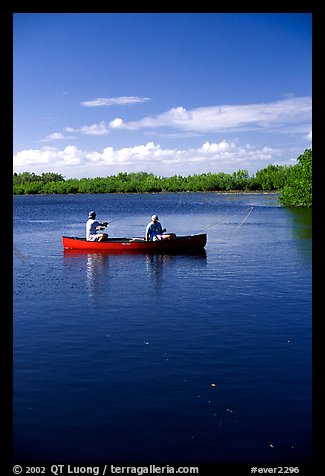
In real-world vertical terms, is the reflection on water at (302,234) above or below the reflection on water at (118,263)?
above

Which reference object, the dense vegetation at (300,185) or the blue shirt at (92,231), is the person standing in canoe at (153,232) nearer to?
the blue shirt at (92,231)

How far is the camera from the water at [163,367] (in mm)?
8547

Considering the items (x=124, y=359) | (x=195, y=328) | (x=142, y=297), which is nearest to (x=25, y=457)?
(x=124, y=359)

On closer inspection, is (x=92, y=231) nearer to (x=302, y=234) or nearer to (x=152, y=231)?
(x=152, y=231)

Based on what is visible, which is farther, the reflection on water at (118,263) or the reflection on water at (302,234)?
the reflection on water at (302,234)

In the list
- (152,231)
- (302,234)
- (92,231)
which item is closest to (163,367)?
(152,231)

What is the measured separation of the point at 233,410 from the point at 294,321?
20.0 feet

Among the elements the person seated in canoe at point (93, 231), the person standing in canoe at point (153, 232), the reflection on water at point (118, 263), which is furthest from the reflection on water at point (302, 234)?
the person seated in canoe at point (93, 231)

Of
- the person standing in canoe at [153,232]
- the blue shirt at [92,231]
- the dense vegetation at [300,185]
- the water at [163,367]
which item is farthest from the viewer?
the dense vegetation at [300,185]

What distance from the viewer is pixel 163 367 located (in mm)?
11680

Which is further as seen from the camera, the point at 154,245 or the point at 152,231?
the point at 152,231

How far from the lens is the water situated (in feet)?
28.0

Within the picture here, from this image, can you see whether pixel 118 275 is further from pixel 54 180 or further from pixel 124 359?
pixel 54 180

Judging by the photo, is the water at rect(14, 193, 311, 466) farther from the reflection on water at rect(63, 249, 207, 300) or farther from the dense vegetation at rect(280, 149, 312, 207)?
the dense vegetation at rect(280, 149, 312, 207)
